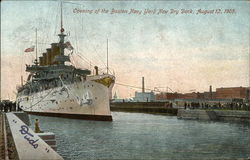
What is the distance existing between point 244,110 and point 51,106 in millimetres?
19628

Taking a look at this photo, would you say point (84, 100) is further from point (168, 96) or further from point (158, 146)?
point (168, 96)

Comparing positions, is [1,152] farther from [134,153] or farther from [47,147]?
[134,153]

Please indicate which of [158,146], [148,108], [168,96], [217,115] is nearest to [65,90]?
[217,115]

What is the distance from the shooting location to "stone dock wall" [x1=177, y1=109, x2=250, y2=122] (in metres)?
27.8

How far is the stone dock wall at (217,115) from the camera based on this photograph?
27.8 meters

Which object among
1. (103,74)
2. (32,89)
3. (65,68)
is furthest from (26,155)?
(32,89)

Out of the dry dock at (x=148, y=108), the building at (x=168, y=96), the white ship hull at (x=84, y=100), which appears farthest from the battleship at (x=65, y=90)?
the building at (x=168, y=96)

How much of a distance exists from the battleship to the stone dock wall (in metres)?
9.06

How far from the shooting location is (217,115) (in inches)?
1233

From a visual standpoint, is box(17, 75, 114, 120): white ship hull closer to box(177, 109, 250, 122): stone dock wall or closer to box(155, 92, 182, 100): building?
box(177, 109, 250, 122): stone dock wall

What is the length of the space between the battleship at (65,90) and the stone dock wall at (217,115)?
9.06 m

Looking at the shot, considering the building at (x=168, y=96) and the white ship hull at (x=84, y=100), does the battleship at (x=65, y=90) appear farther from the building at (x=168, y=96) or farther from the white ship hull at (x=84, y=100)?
the building at (x=168, y=96)

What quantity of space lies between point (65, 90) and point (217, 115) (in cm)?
1557

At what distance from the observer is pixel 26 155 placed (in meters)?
10.1
